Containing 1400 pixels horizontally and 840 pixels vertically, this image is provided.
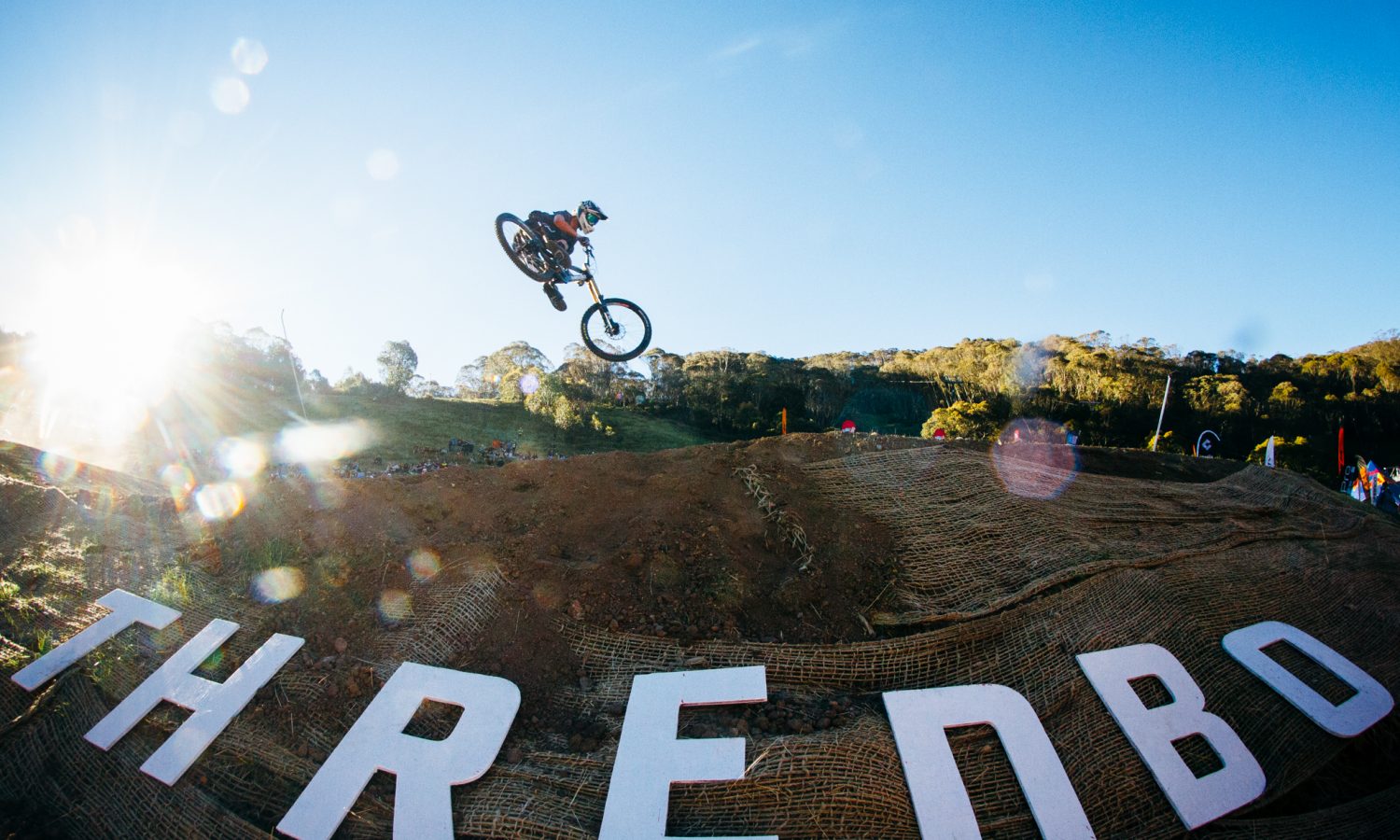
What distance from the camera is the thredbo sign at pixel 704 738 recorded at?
4.90 m

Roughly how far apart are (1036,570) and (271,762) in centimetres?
845

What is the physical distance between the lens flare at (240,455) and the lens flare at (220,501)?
18.5m

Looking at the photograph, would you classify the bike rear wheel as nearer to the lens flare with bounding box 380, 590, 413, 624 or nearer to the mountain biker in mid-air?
the mountain biker in mid-air

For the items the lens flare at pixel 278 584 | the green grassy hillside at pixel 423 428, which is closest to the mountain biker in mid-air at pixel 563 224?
the lens flare at pixel 278 584

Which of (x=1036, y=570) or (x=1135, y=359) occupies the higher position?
(x=1135, y=359)

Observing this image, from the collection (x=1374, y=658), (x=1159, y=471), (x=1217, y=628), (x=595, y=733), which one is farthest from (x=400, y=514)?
(x=1159, y=471)

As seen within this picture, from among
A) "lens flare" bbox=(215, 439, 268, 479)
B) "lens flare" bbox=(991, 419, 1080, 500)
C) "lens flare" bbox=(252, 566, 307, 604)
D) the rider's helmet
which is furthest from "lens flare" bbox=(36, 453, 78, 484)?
"lens flare" bbox=(991, 419, 1080, 500)

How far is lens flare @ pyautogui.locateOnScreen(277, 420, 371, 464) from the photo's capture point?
1227 inches

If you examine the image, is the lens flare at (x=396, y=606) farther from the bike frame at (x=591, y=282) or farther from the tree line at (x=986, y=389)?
the tree line at (x=986, y=389)

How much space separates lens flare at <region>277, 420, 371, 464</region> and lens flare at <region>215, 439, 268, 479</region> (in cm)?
112

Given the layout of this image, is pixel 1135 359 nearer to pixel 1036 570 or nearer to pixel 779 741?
pixel 1036 570

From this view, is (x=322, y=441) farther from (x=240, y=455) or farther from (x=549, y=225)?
(x=549, y=225)

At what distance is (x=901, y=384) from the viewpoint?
51.4 meters

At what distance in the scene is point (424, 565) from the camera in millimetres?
8016
